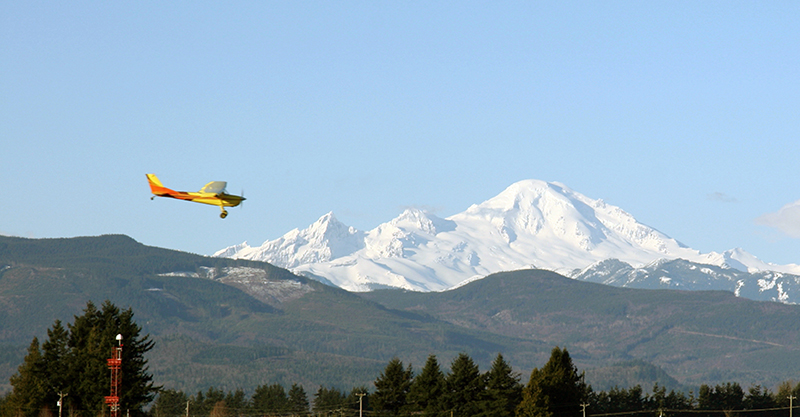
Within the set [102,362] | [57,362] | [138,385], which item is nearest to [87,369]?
[102,362]

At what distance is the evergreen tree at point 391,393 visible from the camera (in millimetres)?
178125

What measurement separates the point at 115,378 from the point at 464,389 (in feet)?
191

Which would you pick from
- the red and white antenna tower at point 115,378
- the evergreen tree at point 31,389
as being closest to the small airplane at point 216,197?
the red and white antenna tower at point 115,378

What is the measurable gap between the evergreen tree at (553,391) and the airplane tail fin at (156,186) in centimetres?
7075

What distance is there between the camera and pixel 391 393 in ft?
584

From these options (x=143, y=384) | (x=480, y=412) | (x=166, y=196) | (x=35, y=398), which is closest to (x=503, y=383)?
(x=480, y=412)

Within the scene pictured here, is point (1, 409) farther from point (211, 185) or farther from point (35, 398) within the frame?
point (211, 185)

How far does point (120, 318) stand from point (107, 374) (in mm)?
9751

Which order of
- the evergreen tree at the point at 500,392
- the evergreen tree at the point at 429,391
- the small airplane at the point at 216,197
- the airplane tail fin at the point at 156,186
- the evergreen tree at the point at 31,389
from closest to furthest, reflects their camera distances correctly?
1. the small airplane at the point at 216,197
2. the airplane tail fin at the point at 156,186
3. the evergreen tree at the point at 31,389
4. the evergreen tree at the point at 500,392
5. the evergreen tree at the point at 429,391

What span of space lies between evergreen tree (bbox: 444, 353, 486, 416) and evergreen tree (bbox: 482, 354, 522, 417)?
5.11ft

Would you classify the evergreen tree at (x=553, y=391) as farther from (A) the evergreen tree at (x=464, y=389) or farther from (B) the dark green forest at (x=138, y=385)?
(A) the evergreen tree at (x=464, y=389)

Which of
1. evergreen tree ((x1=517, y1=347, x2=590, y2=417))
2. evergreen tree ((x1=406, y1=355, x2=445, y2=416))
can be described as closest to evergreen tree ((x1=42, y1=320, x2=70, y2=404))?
evergreen tree ((x1=406, y1=355, x2=445, y2=416))

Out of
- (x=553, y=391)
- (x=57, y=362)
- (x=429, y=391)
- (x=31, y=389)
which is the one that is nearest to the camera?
(x=31, y=389)

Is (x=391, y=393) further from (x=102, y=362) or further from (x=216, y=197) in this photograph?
(x=216, y=197)
